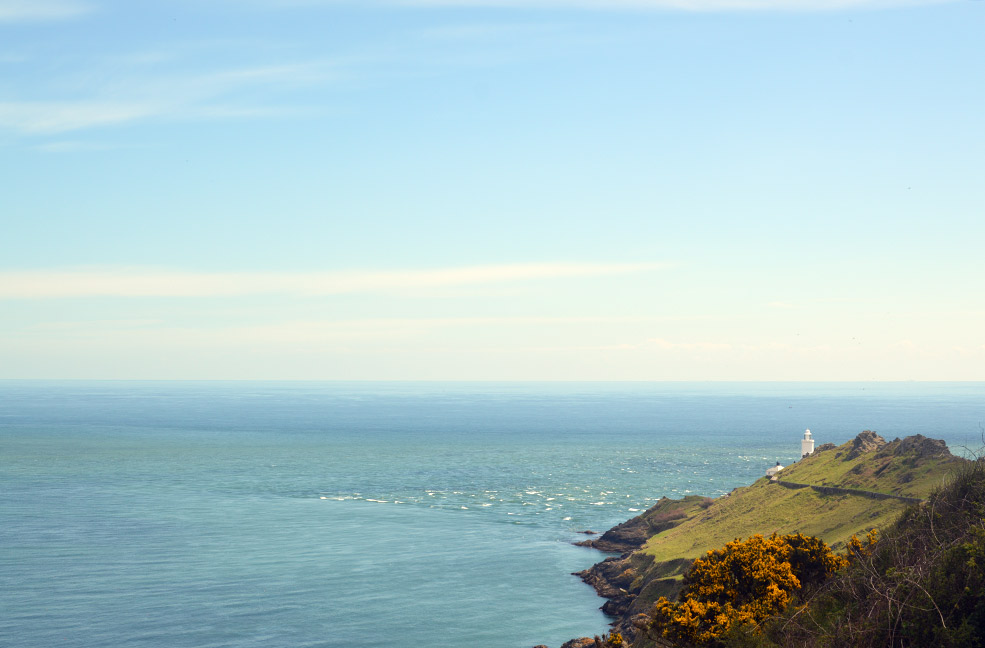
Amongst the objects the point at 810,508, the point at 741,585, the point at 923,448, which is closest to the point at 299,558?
the point at 810,508

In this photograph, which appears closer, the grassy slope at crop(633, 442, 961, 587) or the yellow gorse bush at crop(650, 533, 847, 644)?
the yellow gorse bush at crop(650, 533, 847, 644)

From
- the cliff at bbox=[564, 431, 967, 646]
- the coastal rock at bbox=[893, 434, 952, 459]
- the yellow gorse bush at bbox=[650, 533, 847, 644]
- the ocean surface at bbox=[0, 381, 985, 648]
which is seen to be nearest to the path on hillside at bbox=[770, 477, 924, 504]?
the cliff at bbox=[564, 431, 967, 646]

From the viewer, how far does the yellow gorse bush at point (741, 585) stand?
5412 centimetres

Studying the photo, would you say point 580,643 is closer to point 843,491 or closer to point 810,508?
point 810,508

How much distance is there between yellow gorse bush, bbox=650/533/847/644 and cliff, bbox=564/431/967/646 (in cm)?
1715

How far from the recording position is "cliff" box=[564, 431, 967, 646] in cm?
8750

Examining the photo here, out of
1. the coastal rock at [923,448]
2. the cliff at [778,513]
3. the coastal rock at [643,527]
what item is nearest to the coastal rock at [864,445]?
the cliff at [778,513]

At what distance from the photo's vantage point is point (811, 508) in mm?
99250

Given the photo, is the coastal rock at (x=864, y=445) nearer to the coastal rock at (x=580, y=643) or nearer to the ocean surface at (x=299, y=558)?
the ocean surface at (x=299, y=558)

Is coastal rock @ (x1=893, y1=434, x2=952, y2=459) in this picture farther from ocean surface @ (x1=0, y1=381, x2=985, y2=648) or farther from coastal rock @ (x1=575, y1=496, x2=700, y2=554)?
ocean surface @ (x1=0, y1=381, x2=985, y2=648)

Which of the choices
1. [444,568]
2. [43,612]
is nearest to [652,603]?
[444,568]

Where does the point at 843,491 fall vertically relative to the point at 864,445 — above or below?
below

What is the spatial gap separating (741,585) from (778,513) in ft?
154

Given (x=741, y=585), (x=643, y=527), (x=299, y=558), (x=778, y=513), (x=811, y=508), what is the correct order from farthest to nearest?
(x=643, y=527) → (x=299, y=558) → (x=778, y=513) → (x=811, y=508) → (x=741, y=585)
